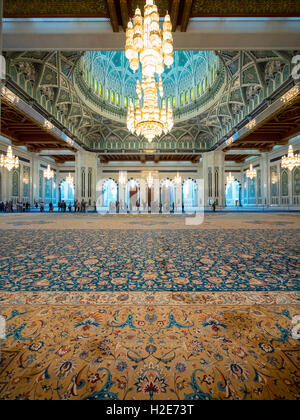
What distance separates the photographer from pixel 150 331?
0.93 meters

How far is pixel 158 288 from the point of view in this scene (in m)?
1.35

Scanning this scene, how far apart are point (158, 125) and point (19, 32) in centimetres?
398

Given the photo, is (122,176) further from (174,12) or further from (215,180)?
(174,12)

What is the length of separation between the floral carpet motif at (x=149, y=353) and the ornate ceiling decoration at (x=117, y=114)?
8.59 metres

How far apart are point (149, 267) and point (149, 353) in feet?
3.27

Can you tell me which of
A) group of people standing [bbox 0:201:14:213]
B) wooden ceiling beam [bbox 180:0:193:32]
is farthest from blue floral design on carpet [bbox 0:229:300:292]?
group of people standing [bbox 0:201:14:213]

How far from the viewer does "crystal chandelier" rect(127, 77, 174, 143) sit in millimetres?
5577

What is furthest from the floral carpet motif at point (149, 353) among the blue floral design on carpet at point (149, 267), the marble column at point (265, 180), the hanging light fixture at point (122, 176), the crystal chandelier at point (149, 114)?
the hanging light fixture at point (122, 176)

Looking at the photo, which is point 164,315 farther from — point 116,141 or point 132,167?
point 132,167

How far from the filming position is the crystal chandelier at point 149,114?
5577 millimetres

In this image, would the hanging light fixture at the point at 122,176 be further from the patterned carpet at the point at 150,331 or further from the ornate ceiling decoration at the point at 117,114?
the patterned carpet at the point at 150,331

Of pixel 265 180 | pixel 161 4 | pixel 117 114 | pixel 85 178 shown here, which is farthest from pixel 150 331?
pixel 265 180

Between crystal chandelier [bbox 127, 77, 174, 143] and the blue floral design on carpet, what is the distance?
188 inches

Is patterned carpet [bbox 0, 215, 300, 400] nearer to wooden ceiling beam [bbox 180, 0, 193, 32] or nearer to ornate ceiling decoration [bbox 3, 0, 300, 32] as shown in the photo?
wooden ceiling beam [bbox 180, 0, 193, 32]
